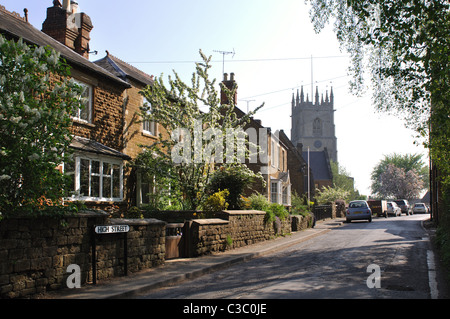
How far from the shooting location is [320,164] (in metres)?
81.6

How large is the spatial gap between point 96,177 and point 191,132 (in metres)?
4.49

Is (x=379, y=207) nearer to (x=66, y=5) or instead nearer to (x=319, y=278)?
(x=66, y=5)

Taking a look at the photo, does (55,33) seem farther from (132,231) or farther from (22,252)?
(22,252)

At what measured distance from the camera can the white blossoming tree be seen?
6922 millimetres

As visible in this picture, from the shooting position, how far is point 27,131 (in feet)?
23.4

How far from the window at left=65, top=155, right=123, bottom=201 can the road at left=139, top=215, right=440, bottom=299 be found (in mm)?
6575

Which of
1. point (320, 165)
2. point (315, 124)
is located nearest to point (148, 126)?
point (320, 165)

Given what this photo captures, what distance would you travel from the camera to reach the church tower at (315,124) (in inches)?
5103

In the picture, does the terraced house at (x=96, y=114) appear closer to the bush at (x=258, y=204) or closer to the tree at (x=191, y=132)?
the tree at (x=191, y=132)

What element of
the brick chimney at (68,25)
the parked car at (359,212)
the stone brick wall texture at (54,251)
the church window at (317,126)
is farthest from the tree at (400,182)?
the stone brick wall texture at (54,251)

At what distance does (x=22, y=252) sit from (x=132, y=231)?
9.81ft

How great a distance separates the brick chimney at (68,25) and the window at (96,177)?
19.0ft

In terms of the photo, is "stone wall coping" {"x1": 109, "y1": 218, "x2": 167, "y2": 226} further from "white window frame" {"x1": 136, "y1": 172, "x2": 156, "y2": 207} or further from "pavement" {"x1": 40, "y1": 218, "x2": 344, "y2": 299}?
"white window frame" {"x1": 136, "y1": 172, "x2": 156, "y2": 207}

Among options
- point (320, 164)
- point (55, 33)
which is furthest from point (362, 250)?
point (320, 164)
